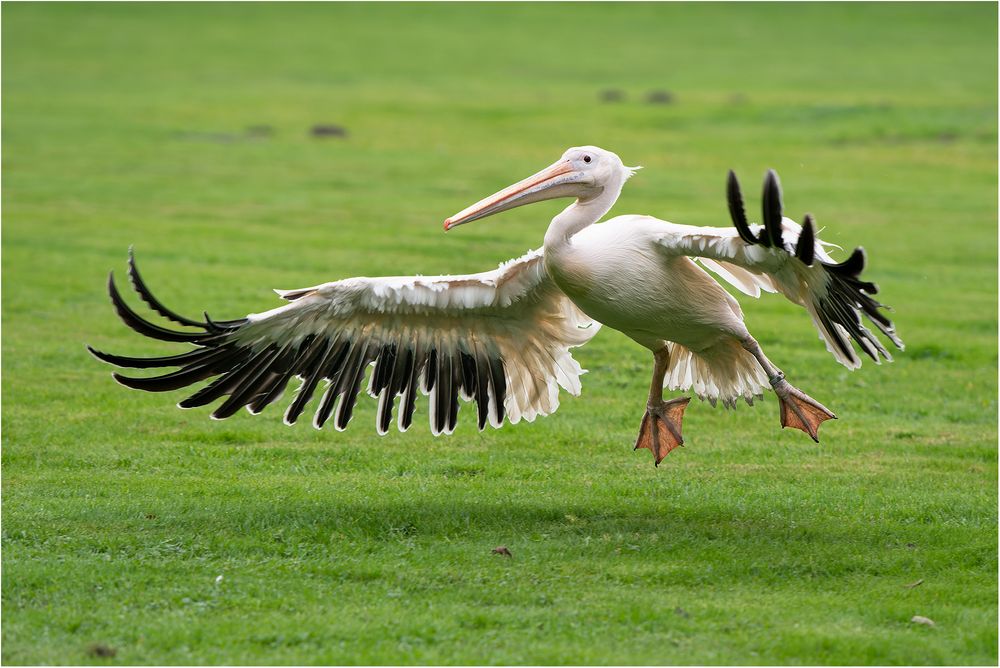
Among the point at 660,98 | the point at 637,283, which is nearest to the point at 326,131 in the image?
the point at 660,98

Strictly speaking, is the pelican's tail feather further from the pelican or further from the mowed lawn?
the mowed lawn

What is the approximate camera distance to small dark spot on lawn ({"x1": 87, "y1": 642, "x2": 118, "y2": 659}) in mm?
5389

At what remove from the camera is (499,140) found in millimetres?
27531

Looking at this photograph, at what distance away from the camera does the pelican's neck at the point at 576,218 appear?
7391mm

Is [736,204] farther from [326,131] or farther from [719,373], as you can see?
[326,131]

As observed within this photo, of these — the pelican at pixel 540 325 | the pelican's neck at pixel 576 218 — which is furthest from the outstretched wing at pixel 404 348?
the pelican's neck at pixel 576 218

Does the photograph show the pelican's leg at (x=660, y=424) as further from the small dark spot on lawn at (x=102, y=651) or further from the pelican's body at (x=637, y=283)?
the small dark spot on lawn at (x=102, y=651)

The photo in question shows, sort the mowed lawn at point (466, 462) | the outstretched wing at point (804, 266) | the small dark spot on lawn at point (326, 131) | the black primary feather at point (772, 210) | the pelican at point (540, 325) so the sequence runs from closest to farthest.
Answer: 1. the mowed lawn at point (466, 462)
2. the black primary feather at point (772, 210)
3. the outstretched wing at point (804, 266)
4. the pelican at point (540, 325)
5. the small dark spot on lawn at point (326, 131)

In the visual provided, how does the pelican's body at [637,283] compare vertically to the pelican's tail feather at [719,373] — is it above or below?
above

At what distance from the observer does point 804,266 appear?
6.72m

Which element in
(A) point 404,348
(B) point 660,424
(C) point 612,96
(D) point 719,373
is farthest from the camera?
(C) point 612,96

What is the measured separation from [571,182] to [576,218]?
316mm

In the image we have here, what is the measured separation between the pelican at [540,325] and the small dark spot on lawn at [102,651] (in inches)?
74.0

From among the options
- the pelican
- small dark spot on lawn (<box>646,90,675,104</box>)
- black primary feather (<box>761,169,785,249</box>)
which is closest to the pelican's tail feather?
the pelican
